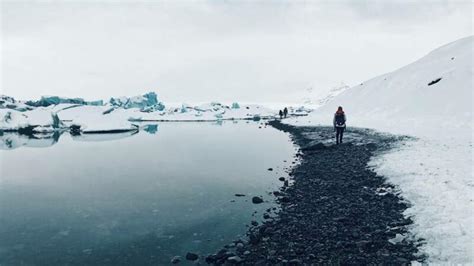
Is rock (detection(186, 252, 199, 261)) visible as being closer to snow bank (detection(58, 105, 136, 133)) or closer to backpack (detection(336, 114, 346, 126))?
backpack (detection(336, 114, 346, 126))

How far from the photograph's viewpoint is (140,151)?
28547mm

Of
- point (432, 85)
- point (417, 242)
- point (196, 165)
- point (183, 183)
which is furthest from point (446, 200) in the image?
point (432, 85)

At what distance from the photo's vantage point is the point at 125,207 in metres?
12.6

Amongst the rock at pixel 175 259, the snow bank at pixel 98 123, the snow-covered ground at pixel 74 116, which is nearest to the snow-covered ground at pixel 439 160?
the rock at pixel 175 259

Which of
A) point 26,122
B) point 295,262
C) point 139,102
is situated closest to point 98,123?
point 26,122

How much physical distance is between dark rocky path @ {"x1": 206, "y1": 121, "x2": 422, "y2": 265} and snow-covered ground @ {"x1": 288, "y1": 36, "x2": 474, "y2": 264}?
0.55 metres

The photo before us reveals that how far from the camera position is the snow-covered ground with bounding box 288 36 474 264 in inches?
304

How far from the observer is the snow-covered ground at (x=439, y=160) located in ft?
25.3

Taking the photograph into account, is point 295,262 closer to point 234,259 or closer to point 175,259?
point 234,259

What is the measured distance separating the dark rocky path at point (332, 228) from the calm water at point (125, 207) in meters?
0.90

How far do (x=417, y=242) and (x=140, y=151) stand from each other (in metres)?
24.0

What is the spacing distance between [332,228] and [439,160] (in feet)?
25.1

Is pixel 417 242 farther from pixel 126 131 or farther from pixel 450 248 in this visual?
pixel 126 131

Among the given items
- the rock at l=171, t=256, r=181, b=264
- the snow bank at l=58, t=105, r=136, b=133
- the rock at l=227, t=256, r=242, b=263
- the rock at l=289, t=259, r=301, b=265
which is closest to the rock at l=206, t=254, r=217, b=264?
the rock at l=227, t=256, r=242, b=263
